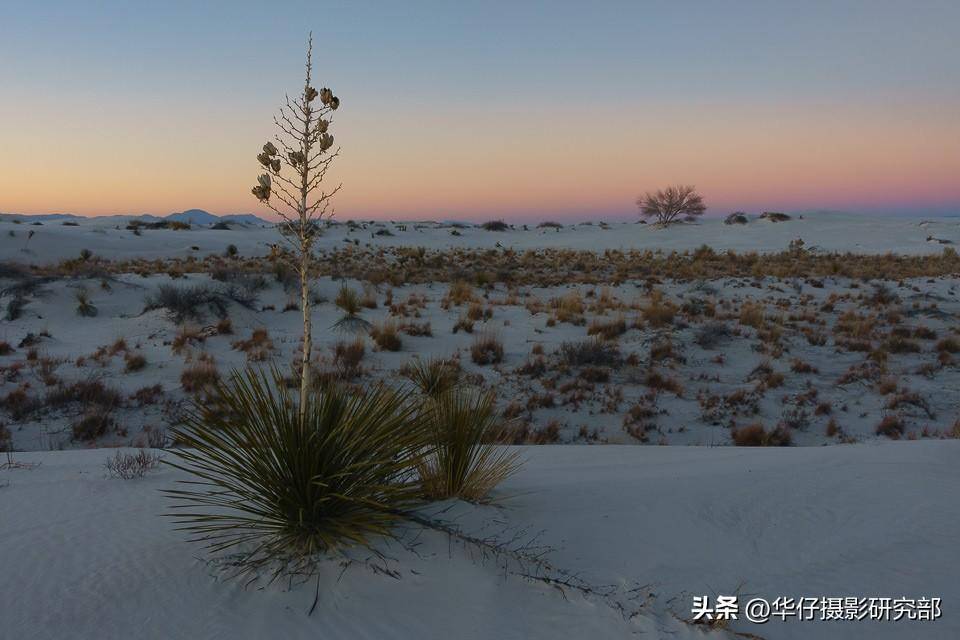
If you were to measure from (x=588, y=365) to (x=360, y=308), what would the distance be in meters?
7.02

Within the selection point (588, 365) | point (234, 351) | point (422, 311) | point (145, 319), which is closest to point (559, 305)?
point (422, 311)

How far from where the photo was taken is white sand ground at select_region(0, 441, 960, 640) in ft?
8.66

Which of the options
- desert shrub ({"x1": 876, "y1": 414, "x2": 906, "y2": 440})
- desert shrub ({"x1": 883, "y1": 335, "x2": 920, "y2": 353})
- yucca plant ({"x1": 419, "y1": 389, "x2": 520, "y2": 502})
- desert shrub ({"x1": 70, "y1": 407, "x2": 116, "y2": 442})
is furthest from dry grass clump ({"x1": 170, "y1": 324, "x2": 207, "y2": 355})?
desert shrub ({"x1": 883, "y1": 335, "x2": 920, "y2": 353})

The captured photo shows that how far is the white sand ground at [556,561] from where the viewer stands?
2.64 m

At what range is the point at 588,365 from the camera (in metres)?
10.4

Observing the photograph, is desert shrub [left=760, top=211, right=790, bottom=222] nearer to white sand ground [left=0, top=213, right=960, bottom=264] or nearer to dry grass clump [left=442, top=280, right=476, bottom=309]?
white sand ground [left=0, top=213, right=960, bottom=264]

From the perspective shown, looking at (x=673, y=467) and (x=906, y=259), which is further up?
(x=906, y=259)

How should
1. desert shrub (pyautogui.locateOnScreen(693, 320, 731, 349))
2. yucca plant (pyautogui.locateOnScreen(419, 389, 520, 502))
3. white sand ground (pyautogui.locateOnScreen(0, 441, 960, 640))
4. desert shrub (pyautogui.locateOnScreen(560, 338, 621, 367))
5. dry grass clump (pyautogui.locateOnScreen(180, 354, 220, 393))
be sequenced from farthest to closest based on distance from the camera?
desert shrub (pyautogui.locateOnScreen(693, 320, 731, 349))
desert shrub (pyautogui.locateOnScreen(560, 338, 621, 367))
dry grass clump (pyautogui.locateOnScreen(180, 354, 220, 393))
yucca plant (pyautogui.locateOnScreen(419, 389, 520, 502))
white sand ground (pyautogui.locateOnScreen(0, 441, 960, 640))

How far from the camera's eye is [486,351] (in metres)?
11.0

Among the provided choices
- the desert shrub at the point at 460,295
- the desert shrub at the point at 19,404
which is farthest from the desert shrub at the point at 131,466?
the desert shrub at the point at 460,295

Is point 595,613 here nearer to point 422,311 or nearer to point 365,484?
point 365,484

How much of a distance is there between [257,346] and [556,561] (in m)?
9.55

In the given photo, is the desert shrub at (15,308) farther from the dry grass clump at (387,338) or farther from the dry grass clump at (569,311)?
the dry grass clump at (569,311)

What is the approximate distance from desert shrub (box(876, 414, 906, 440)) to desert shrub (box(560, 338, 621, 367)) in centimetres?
392
